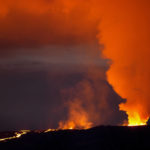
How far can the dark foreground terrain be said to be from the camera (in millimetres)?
69750

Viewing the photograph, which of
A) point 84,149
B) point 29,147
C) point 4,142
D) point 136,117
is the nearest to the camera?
point 84,149

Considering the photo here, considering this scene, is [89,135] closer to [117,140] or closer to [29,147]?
[117,140]

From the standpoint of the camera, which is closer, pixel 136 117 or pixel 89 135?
pixel 89 135

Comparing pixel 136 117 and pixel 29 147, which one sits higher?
pixel 136 117

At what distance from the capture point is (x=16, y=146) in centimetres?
7350

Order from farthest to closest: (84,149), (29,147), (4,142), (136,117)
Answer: (136,117)
(4,142)
(29,147)
(84,149)

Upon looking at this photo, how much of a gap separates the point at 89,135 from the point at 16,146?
14.0 metres

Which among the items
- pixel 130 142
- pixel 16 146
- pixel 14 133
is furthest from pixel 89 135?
pixel 14 133

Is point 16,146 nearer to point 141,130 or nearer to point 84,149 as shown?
point 84,149

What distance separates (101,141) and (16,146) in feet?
52.4

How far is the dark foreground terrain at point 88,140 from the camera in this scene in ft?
229

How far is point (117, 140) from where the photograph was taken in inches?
2849

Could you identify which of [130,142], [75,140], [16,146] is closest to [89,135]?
[75,140]

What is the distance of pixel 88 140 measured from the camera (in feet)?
237
